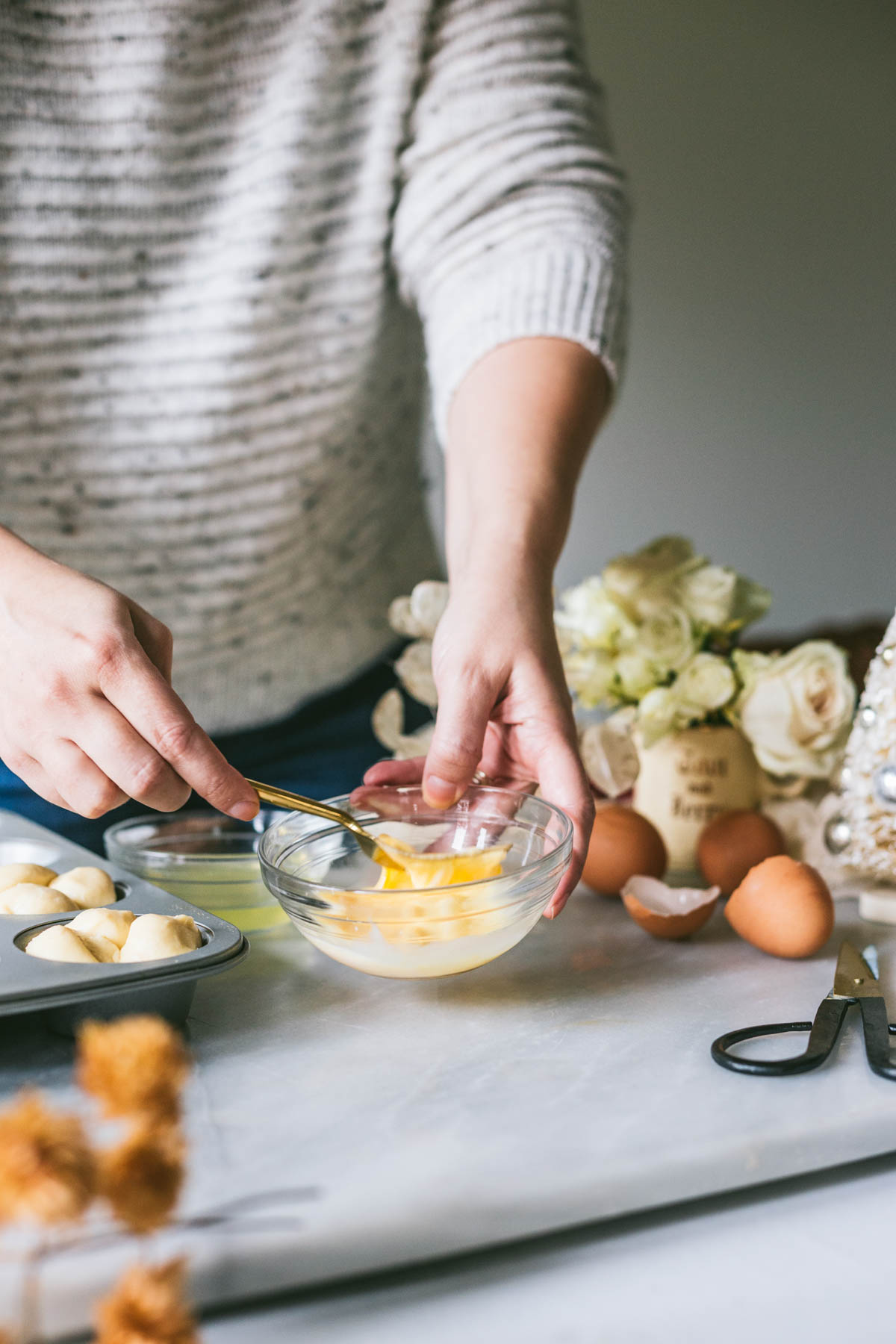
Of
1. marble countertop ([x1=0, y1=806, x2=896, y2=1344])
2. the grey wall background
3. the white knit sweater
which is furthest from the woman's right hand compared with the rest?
the grey wall background

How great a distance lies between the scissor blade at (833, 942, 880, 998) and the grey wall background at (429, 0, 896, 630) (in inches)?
68.9

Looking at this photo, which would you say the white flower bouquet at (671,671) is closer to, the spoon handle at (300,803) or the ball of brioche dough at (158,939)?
the spoon handle at (300,803)

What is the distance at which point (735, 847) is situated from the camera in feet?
2.81

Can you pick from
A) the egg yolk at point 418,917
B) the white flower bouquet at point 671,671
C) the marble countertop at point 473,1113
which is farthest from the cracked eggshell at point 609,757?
the egg yolk at point 418,917

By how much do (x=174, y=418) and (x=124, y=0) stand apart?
1.19 feet

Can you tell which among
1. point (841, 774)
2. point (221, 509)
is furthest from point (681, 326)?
point (841, 774)

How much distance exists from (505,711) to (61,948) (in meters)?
0.35

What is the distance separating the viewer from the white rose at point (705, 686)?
0.94m

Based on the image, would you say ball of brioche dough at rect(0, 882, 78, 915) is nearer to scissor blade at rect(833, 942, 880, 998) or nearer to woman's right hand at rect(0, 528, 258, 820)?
woman's right hand at rect(0, 528, 258, 820)

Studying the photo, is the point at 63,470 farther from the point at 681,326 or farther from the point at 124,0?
the point at 681,326

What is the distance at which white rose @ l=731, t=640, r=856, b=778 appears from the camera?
0.90m

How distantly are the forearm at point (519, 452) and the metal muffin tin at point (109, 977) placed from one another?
13.4 inches

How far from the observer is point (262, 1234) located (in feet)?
1.44

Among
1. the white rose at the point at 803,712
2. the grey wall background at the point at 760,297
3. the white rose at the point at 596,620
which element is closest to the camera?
the white rose at the point at 803,712
